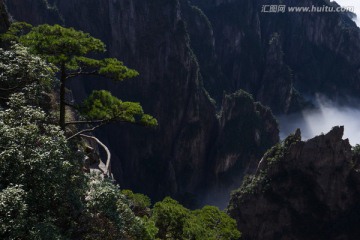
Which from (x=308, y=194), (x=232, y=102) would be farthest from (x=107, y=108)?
(x=232, y=102)

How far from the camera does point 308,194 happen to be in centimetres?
6488

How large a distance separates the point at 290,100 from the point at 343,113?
44540mm

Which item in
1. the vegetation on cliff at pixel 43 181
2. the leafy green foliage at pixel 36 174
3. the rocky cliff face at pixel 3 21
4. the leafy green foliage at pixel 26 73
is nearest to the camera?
the vegetation on cliff at pixel 43 181

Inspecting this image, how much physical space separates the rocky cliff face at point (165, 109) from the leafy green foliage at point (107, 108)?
85599 mm

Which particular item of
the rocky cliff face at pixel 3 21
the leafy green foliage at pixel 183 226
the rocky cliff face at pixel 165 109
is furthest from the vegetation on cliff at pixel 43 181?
the rocky cliff face at pixel 165 109

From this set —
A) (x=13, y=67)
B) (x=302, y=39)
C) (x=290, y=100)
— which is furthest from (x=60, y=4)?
(x=302, y=39)

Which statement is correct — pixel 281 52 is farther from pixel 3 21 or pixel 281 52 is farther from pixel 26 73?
pixel 26 73

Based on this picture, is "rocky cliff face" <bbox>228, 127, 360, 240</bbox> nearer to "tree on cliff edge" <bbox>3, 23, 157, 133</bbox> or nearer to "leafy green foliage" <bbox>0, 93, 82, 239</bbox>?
"tree on cliff edge" <bbox>3, 23, 157, 133</bbox>

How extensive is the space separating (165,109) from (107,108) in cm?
9234

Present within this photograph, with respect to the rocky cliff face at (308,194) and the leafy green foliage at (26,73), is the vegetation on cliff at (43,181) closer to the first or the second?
the leafy green foliage at (26,73)

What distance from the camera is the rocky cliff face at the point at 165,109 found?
351ft

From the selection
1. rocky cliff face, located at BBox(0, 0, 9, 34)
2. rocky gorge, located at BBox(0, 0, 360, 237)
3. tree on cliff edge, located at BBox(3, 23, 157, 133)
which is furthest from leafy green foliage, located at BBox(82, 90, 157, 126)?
rocky gorge, located at BBox(0, 0, 360, 237)

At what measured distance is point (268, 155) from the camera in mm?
71312

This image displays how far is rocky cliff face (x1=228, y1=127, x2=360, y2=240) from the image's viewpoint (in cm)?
6269
